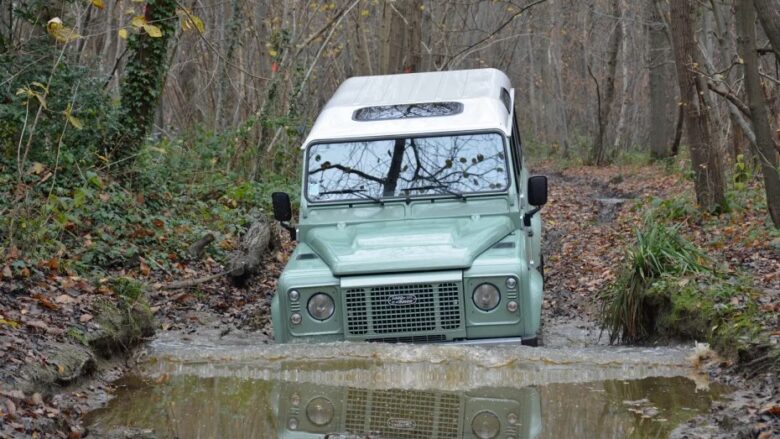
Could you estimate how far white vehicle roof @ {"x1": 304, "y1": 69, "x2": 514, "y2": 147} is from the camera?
28.9 ft

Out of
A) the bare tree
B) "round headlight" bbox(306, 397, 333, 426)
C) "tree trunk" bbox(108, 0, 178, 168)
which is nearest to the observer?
"round headlight" bbox(306, 397, 333, 426)

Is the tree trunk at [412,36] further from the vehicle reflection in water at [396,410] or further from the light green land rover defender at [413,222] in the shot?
the vehicle reflection in water at [396,410]

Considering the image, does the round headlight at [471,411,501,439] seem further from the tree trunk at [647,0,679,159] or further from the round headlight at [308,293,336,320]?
the tree trunk at [647,0,679,159]

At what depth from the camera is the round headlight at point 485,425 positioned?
580cm

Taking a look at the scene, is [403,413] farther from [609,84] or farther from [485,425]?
[609,84]

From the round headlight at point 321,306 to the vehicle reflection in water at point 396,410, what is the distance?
846mm

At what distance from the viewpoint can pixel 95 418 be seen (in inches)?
243

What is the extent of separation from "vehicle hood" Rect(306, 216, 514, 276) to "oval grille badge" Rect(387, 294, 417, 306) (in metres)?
0.19

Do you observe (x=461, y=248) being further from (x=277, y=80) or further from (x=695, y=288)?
(x=277, y=80)

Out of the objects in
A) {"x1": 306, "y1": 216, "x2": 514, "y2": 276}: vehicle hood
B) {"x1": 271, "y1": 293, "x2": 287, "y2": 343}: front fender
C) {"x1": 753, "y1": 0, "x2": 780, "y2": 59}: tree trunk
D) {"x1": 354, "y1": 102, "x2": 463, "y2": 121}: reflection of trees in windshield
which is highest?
{"x1": 753, "y1": 0, "x2": 780, "y2": 59}: tree trunk

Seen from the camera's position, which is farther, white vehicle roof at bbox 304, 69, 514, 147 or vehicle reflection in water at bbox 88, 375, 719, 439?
white vehicle roof at bbox 304, 69, 514, 147

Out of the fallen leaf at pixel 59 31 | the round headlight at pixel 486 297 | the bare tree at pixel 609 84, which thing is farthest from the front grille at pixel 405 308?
the bare tree at pixel 609 84

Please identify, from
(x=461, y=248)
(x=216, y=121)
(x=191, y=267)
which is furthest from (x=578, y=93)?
(x=461, y=248)

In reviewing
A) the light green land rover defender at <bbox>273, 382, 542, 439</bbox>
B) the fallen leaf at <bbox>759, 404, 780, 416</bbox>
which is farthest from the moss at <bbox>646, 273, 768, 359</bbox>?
the light green land rover defender at <bbox>273, 382, 542, 439</bbox>
